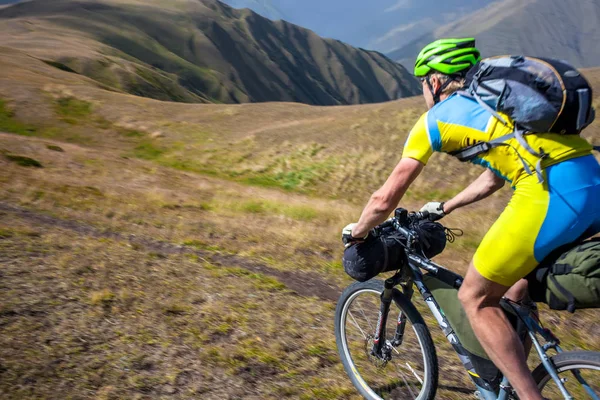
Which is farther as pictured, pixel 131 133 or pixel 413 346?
pixel 131 133

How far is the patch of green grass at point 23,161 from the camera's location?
17.0 m

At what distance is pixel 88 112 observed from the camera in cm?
3059

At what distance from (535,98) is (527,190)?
2.13 ft

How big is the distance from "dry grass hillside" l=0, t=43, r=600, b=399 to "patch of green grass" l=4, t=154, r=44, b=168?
0.34 feet

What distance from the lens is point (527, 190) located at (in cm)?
337

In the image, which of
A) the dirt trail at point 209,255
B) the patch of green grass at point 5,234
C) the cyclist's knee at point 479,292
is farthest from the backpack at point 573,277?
the patch of green grass at point 5,234

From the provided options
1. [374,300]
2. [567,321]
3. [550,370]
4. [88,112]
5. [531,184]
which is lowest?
[88,112]

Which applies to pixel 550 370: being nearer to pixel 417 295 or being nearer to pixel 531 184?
pixel 531 184

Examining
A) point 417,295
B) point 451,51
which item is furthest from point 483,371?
point 417,295

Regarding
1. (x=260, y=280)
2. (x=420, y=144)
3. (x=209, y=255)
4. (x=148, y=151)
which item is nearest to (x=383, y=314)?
(x=420, y=144)

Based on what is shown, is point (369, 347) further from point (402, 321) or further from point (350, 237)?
point (350, 237)

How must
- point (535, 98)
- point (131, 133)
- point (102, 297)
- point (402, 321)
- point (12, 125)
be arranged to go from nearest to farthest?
point (535, 98), point (402, 321), point (102, 297), point (12, 125), point (131, 133)

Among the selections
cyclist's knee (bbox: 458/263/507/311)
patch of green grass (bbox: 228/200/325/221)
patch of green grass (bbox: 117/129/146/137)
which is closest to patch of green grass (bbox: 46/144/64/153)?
patch of green grass (bbox: 117/129/146/137)

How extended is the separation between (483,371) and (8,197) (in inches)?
521
